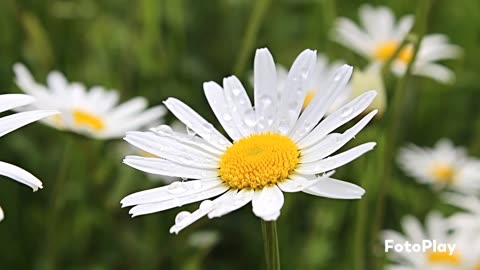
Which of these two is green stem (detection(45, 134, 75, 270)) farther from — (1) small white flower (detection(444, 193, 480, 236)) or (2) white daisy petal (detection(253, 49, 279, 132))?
(1) small white flower (detection(444, 193, 480, 236))

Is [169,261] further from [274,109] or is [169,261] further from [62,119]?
[274,109]

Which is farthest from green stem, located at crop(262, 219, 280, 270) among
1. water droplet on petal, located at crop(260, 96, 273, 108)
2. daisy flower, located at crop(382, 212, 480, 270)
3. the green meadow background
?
daisy flower, located at crop(382, 212, 480, 270)

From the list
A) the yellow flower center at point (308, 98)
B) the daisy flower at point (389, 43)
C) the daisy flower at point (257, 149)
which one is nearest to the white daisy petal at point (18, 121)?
the daisy flower at point (257, 149)

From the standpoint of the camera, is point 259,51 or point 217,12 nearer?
point 259,51

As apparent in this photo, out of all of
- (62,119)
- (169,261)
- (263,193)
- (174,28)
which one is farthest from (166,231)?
(263,193)

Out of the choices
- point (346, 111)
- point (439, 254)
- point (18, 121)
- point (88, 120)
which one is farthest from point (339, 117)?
point (88, 120)

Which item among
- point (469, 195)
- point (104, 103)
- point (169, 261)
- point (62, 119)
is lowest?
point (169, 261)

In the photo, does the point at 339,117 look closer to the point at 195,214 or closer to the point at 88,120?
the point at 195,214

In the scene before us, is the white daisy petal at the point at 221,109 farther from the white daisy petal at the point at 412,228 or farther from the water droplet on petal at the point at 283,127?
the white daisy petal at the point at 412,228
